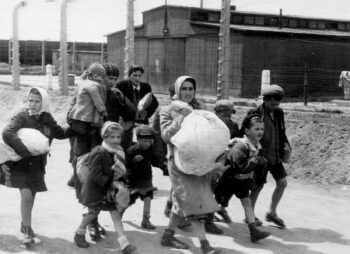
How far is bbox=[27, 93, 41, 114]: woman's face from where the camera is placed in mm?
5699

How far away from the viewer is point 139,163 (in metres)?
6.09

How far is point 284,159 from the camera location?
661 cm

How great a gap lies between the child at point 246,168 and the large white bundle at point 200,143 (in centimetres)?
60

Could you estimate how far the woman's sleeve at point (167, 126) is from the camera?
549 centimetres

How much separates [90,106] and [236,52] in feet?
42.8

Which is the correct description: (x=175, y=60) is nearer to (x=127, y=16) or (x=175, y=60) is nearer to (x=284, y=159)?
(x=127, y=16)

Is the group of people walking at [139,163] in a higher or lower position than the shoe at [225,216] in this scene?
higher

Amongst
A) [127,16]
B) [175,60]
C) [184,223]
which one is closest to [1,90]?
[175,60]

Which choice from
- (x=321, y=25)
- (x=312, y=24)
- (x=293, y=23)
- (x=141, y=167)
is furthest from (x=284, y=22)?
(x=141, y=167)

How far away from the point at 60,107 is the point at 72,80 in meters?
6.29

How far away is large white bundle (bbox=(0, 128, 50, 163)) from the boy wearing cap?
2.32 metres

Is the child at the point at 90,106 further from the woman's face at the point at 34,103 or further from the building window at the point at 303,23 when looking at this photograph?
the building window at the point at 303,23

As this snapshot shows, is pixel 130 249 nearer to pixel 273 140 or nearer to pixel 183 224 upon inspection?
pixel 183 224

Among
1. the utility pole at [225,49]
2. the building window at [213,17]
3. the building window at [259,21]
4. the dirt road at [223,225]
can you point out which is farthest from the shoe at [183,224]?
the building window at [259,21]
